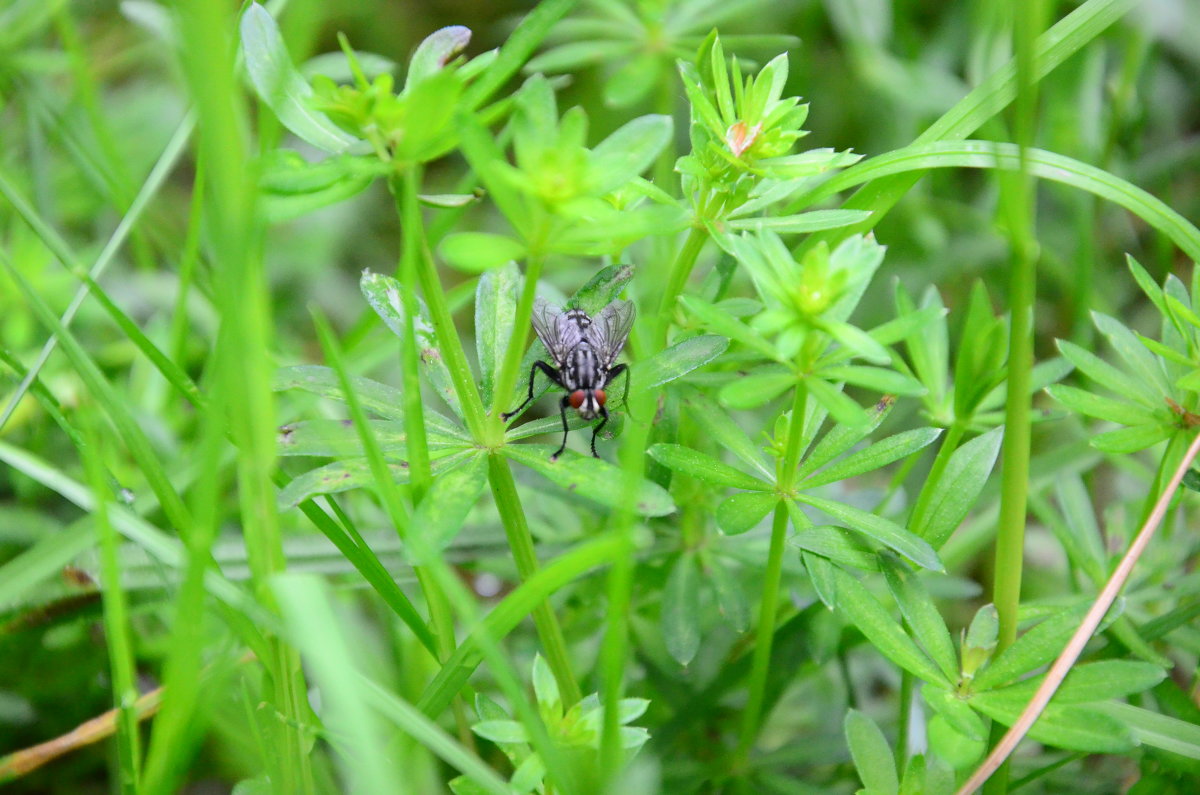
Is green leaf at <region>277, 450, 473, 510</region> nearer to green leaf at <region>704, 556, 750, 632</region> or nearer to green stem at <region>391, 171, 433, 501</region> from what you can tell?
green stem at <region>391, 171, 433, 501</region>

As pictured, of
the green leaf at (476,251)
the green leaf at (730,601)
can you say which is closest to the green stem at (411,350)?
the green leaf at (476,251)

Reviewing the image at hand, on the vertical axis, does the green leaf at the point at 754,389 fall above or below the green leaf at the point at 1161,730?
above

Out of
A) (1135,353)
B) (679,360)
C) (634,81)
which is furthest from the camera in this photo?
(634,81)

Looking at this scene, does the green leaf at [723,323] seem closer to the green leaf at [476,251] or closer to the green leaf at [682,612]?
the green leaf at [476,251]

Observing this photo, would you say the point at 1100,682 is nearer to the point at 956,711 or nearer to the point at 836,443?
the point at 956,711

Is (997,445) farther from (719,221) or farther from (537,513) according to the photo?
(537,513)

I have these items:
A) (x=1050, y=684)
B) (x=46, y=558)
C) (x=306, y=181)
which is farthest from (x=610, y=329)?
(x=46, y=558)

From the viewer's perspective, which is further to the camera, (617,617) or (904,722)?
(904,722)

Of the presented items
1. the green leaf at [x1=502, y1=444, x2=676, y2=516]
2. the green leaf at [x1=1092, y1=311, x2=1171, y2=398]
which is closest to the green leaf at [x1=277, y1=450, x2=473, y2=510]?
the green leaf at [x1=502, y1=444, x2=676, y2=516]
